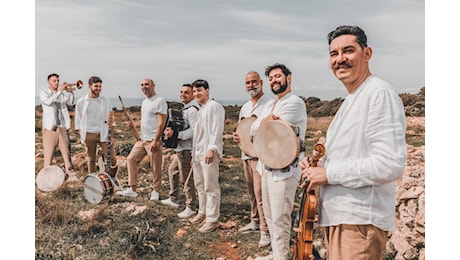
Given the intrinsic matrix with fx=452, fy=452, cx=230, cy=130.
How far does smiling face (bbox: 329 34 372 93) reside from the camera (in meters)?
2.59

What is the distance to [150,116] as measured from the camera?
6.57m

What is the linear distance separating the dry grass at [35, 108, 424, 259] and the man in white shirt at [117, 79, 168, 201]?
0.42 meters

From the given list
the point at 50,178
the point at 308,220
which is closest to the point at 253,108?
the point at 308,220

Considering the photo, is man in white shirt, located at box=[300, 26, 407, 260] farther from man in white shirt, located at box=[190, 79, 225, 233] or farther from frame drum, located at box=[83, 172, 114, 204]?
frame drum, located at box=[83, 172, 114, 204]

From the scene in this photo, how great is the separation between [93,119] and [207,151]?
8.15 feet

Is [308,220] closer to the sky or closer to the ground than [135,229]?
closer to the sky

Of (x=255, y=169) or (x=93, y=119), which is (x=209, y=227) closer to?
(x=255, y=169)

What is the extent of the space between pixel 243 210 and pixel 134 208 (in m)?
1.51

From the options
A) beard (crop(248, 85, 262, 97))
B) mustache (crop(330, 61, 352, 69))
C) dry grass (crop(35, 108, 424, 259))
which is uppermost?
beard (crop(248, 85, 262, 97))

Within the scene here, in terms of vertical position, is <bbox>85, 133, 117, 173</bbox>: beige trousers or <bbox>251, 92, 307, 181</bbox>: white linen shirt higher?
<bbox>251, 92, 307, 181</bbox>: white linen shirt

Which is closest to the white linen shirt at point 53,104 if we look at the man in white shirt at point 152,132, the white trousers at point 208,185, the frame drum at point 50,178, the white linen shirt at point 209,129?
the frame drum at point 50,178

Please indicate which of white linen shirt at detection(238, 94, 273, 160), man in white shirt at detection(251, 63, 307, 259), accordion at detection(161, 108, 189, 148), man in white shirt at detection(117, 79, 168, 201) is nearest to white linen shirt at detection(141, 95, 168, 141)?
man in white shirt at detection(117, 79, 168, 201)

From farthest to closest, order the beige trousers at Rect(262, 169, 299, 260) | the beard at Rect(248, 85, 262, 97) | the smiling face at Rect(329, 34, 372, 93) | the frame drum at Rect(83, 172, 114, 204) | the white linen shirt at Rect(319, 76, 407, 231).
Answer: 1. the frame drum at Rect(83, 172, 114, 204)
2. the beard at Rect(248, 85, 262, 97)
3. the beige trousers at Rect(262, 169, 299, 260)
4. the smiling face at Rect(329, 34, 372, 93)
5. the white linen shirt at Rect(319, 76, 407, 231)

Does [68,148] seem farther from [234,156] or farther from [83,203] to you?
[234,156]
